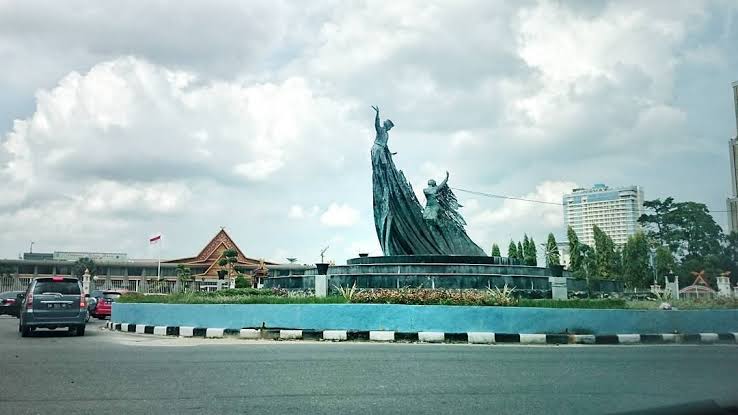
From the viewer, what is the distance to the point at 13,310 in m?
28.2

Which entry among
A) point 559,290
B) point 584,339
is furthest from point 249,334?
point 559,290

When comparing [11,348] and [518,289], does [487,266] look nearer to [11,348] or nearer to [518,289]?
[518,289]

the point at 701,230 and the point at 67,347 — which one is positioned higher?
the point at 701,230

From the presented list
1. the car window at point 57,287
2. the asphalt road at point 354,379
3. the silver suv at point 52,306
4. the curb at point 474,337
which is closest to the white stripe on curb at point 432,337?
the curb at point 474,337

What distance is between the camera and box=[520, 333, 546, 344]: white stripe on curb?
570 inches

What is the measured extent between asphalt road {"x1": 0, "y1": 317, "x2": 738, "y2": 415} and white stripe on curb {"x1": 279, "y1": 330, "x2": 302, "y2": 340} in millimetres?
2580

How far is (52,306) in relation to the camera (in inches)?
618

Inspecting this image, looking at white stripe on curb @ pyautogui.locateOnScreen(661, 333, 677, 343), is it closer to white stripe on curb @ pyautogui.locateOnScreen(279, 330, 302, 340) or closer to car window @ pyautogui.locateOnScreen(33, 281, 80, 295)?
white stripe on curb @ pyautogui.locateOnScreen(279, 330, 302, 340)

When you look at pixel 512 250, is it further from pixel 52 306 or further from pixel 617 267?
pixel 52 306

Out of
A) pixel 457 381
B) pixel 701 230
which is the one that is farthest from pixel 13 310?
pixel 701 230

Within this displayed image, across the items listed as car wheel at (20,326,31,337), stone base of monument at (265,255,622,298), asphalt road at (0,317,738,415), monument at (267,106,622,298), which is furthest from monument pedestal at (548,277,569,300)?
car wheel at (20,326,31,337)

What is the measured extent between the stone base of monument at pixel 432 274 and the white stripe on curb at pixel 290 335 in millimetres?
7033

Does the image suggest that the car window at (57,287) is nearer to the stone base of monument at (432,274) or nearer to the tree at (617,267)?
the stone base of monument at (432,274)

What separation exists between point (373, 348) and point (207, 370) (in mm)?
4182
